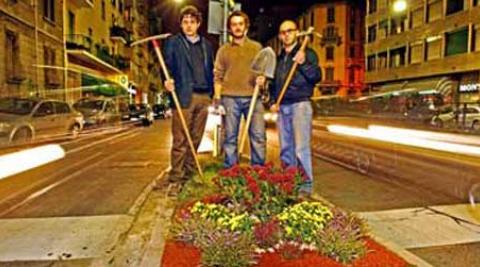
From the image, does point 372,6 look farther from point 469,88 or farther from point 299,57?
point 299,57

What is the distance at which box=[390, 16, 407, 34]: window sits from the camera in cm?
5216

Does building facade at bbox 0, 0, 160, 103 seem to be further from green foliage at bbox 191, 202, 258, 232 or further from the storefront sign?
the storefront sign

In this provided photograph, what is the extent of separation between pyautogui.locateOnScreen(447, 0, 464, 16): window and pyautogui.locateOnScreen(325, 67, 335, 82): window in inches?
1256

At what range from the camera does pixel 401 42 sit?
172 feet

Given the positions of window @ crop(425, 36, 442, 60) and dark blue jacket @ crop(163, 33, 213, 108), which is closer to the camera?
dark blue jacket @ crop(163, 33, 213, 108)

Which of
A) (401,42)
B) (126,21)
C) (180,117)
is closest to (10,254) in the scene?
(180,117)

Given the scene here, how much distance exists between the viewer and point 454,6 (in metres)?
42.4

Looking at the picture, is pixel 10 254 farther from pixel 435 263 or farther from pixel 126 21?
pixel 126 21

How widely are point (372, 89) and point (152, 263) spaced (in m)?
59.5

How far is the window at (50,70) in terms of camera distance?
27531 millimetres

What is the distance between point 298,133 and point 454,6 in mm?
41241

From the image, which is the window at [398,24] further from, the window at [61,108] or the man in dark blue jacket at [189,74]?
the man in dark blue jacket at [189,74]

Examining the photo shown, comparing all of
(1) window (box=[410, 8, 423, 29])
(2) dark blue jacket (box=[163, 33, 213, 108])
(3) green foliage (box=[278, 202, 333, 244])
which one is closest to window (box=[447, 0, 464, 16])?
(1) window (box=[410, 8, 423, 29])

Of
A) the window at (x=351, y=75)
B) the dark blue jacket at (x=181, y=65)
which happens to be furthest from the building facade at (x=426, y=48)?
the dark blue jacket at (x=181, y=65)
